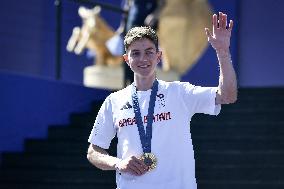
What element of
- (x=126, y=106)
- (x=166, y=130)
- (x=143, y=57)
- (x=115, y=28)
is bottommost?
(x=166, y=130)

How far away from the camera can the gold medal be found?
2.97 m

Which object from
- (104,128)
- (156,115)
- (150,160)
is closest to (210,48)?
(104,128)

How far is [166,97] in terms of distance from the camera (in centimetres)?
315

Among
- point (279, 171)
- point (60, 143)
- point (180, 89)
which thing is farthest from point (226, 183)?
point (180, 89)

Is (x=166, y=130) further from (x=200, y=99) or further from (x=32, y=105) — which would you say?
(x=32, y=105)

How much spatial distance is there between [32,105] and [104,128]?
14.8 ft

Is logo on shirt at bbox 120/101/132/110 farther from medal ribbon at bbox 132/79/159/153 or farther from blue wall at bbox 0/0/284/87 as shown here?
blue wall at bbox 0/0/284/87

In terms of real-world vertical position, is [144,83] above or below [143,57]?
below

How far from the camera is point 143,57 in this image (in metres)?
3.05

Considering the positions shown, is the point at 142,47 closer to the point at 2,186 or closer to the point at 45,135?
the point at 2,186

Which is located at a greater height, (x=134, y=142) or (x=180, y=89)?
(x=180, y=89)

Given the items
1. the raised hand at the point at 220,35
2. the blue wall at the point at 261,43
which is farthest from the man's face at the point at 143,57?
the blue wall at the point at 261,43

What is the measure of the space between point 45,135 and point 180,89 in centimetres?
476

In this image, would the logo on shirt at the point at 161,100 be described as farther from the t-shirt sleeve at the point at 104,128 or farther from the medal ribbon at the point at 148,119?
the t-shirt sleeve at the point at 104,128
